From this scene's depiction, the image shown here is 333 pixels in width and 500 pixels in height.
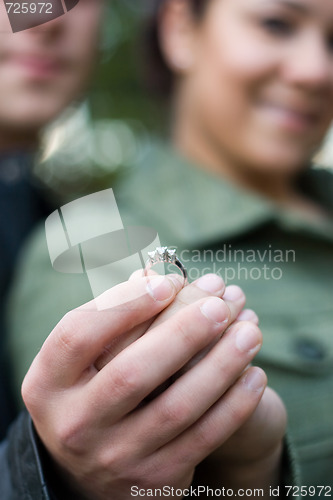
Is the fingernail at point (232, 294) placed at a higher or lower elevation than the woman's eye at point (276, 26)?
lower

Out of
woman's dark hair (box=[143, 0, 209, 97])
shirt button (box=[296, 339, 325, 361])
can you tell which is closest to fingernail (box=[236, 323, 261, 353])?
shirt button (box=[296, 339, 325, 361])

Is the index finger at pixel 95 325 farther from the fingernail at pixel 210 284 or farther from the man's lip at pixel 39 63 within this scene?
the man's lip at pixel 39 63

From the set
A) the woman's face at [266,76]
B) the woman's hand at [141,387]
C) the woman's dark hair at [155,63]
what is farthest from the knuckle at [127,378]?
the woman's dark hair at [155,63]

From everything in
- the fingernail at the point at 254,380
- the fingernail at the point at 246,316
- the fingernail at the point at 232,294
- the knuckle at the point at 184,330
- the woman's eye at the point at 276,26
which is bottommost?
the fingernail at the point at 254,380

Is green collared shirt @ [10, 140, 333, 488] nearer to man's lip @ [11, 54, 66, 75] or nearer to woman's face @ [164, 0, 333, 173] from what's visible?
woman's face @ [164, 0, 333, 173]

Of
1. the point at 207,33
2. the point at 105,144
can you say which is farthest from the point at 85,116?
the point at 207,33

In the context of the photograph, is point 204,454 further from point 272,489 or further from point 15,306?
point 15,306
